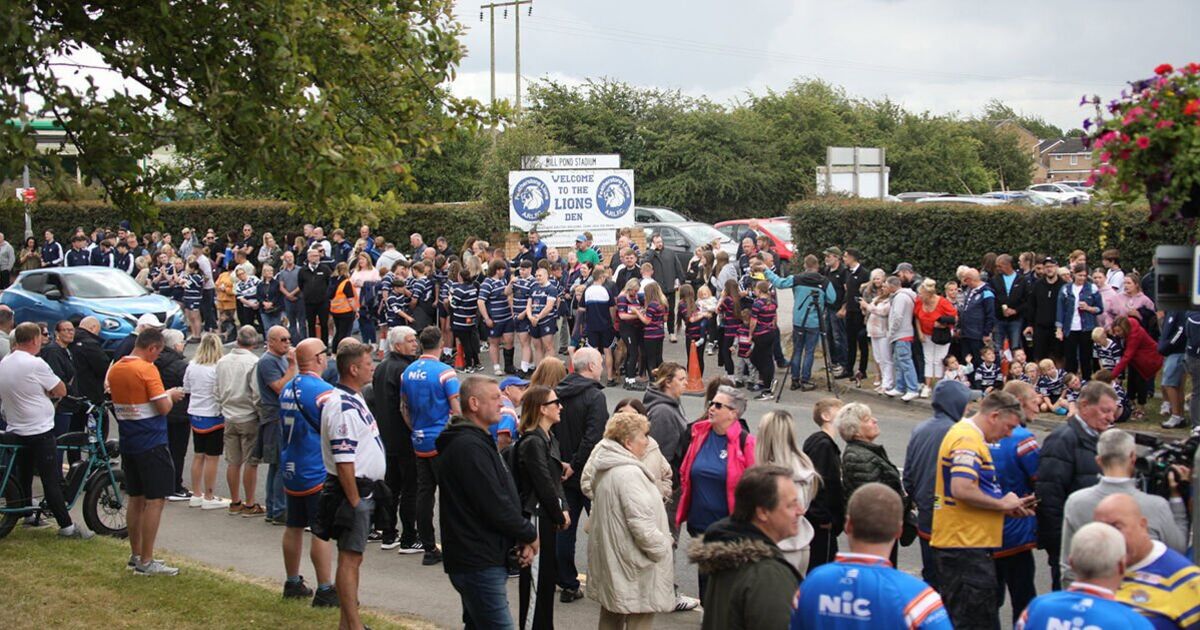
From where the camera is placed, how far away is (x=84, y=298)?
23.7 meters

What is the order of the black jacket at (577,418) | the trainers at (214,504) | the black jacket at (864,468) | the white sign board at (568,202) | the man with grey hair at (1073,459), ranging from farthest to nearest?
the white sign board at (568,202), the trainers at (214,504), the black jacket at (577,418), the black jacket at (864,468), the man with grey hair at (1073,459)

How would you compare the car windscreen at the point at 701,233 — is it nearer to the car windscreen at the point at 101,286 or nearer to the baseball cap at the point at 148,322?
the car windscreen at the point at 101,286

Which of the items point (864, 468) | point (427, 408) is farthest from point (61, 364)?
point (864, 468)

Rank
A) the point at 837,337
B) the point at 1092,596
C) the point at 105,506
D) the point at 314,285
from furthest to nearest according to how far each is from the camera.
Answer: the point at 314,285 < the point at 837,337 < the point at 105,506 < the point at 1092,596

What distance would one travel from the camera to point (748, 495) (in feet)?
18.4

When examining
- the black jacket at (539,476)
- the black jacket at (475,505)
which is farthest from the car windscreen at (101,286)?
the black jacket at (475,505)

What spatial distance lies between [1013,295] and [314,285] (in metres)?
12.8

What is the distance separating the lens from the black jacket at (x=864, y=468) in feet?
26.2

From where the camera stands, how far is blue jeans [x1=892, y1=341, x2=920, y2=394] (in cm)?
1766

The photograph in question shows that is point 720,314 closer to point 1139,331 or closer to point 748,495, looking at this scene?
point 1139,331

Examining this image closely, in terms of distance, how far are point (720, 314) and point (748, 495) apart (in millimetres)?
13540

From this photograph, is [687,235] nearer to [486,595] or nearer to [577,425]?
[577,425]

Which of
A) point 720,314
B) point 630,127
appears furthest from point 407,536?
point 630,127

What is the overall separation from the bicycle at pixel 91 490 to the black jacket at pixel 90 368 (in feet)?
3.51
